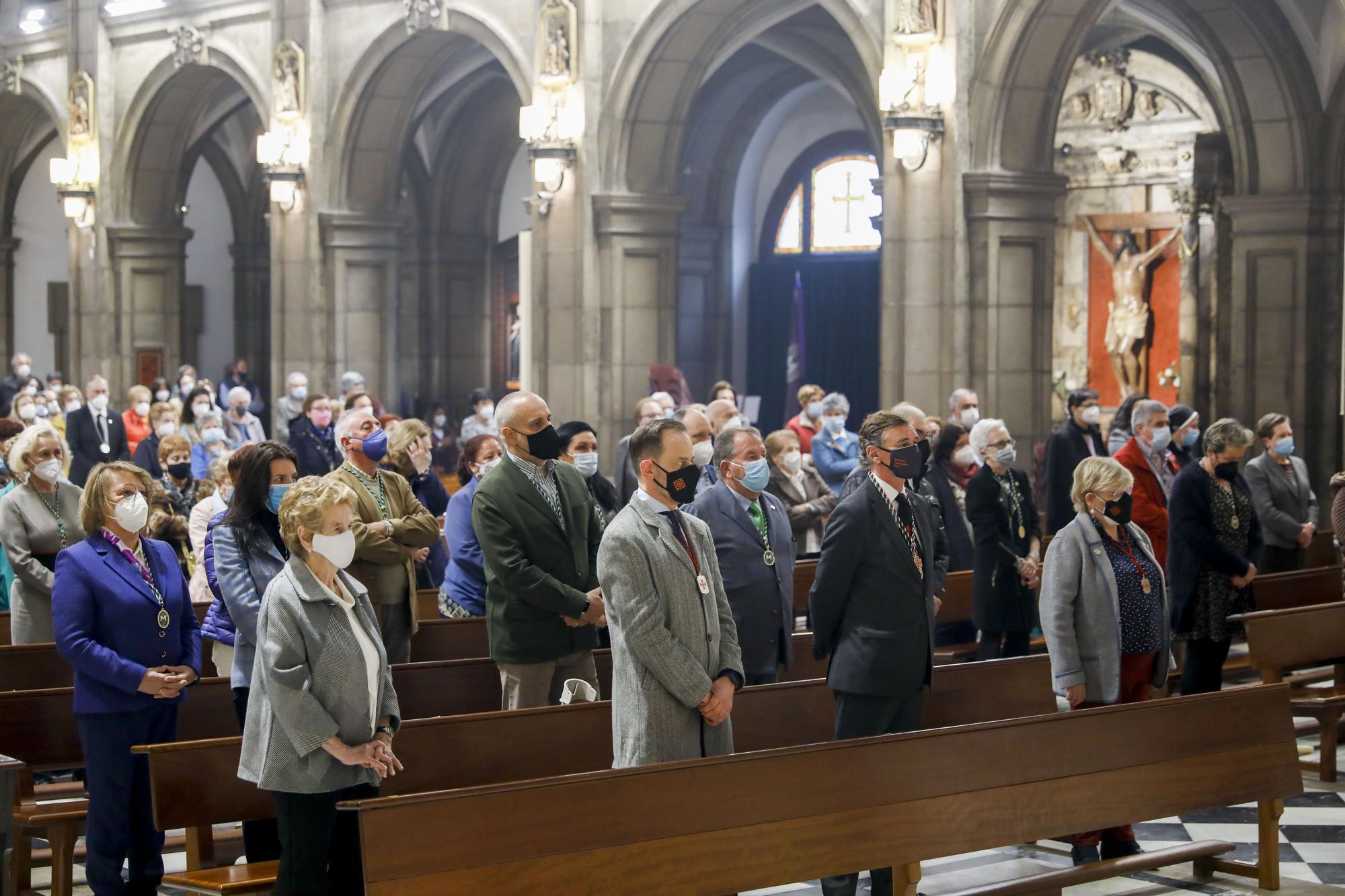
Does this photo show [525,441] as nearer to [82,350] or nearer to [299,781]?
[299,781]

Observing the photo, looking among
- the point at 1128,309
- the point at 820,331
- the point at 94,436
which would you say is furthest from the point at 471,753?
the point at 820,331

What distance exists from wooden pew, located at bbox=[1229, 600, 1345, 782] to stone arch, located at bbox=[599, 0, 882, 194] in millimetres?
7981

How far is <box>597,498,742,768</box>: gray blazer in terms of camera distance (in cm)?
475

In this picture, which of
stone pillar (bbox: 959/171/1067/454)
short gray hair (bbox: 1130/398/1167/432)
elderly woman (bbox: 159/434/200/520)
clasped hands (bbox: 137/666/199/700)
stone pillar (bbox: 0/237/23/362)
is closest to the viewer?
clasped hands (bbox: 137/666/199/700)

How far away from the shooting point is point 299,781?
446cm

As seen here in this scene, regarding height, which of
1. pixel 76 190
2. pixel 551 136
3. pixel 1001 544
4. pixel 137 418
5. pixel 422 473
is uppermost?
pixel 76 190

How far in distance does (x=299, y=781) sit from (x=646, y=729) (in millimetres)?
951

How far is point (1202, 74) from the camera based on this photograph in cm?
1568

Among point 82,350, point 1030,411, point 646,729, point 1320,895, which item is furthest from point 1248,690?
point 82,350

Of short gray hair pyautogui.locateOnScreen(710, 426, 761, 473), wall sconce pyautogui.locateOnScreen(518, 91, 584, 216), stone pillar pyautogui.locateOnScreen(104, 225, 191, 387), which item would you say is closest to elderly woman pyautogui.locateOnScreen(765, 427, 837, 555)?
short gray hair pyautogui.locateOnScreen(710, 426, 761, 473)

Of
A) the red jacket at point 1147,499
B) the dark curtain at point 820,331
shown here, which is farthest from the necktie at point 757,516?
the dark curtain at point 820,331

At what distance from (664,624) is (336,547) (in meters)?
0.93

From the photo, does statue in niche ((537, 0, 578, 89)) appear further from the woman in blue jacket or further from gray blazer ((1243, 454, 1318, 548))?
the woman in blue jacket

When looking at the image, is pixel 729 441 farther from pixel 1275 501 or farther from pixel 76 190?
pixel 76 190
